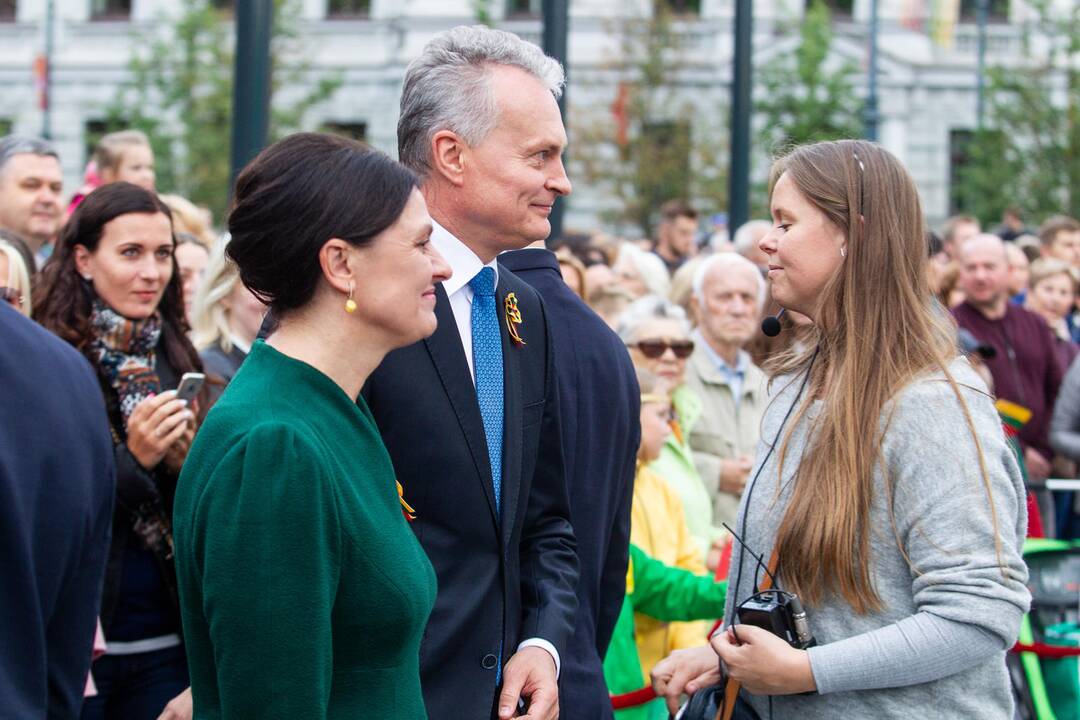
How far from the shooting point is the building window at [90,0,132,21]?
1334 inches

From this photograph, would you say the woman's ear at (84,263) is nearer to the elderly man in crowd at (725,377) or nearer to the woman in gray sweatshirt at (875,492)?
the woman in gray sweatshirt at (875,492)

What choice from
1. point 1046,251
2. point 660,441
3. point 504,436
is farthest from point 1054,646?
point 1046,251

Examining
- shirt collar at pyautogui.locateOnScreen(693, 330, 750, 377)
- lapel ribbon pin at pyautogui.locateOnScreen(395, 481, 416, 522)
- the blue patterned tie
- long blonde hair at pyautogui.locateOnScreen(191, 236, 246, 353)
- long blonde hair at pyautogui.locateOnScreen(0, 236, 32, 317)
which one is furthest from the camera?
shirt collar at pyautogui.locateOnScreen(693, 330, 750, 377)

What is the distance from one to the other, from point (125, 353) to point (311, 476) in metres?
2.42

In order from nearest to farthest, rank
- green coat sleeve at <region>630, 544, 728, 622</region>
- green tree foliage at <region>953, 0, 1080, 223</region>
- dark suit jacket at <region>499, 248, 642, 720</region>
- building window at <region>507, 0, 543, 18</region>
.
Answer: dark suit jacket at <region>499, 248, 642, 720</region>, green coat sleeve at <region>630, 544, 728, 622</region>, green tree foliage at <region>953, 0, 1080, 223</region>, building window at <region>507, 0, 543, 18</region>

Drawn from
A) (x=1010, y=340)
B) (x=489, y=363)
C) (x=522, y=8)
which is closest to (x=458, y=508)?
(x=489, y=363)

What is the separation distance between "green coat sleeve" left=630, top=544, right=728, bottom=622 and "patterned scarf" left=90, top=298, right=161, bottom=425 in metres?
1.68

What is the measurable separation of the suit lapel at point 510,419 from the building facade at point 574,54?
26.8 metres

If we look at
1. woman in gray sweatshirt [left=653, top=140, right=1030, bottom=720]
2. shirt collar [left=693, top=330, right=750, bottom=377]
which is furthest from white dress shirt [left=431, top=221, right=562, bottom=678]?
shirt collar [left=693, top=330, right=750, bottom=377]

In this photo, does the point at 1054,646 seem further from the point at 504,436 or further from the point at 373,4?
the point at 373,4

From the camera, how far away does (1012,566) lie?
3.09 m

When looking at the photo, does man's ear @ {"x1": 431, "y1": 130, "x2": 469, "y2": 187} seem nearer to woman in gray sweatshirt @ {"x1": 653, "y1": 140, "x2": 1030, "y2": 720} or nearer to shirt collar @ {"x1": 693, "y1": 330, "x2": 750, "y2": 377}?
woman in gray sweatshirt @ {"x1": 653, "y1": 140, "x2": 1030, "y2": 720}

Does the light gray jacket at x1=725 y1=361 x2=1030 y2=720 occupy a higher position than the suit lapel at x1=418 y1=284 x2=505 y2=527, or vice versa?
the suit lapel at x1=418 y1=284 x2=505 y2=527

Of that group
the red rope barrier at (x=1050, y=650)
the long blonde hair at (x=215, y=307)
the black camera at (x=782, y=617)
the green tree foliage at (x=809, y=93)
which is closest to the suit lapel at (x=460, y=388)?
the black camera at (x=782, y=617)
